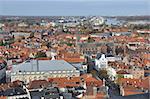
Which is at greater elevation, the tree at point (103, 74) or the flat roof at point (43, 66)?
the flat roof at point (43, 66)

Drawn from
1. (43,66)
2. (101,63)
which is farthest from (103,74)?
(43,66)

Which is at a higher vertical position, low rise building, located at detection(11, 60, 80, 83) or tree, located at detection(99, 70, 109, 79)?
low rise building, located at detection(11, 60, 80, 83)

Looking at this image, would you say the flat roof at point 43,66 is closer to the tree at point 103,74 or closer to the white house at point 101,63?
the tree at point 103,74

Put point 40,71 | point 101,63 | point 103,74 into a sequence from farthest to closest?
point 101,63, point 103,74, point 40,71

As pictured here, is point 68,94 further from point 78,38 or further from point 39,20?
point 39,20

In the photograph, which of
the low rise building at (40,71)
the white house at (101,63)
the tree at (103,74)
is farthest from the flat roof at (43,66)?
the white house at (101,63)

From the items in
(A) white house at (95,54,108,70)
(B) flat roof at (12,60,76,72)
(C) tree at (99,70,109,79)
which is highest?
(B) flat roof at (12,60,76,72)

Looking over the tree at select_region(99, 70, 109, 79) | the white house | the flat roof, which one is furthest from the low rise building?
the white house

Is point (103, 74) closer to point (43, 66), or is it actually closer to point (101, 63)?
point (101, 63)

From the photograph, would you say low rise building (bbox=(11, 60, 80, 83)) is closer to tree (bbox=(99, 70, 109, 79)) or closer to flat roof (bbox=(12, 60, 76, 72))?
flat roof (bbox=(12, 60, 76, 72))

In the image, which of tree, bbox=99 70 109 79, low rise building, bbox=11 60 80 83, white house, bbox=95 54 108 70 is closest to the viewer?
low rise building, bbox=11 60 80 83

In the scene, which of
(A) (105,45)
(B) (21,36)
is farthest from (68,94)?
(B) (21,36)

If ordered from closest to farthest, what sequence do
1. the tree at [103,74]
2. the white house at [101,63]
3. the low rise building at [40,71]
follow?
the low rise building at [40,71]
the tree at [103,74]
the white house at [101,63]
